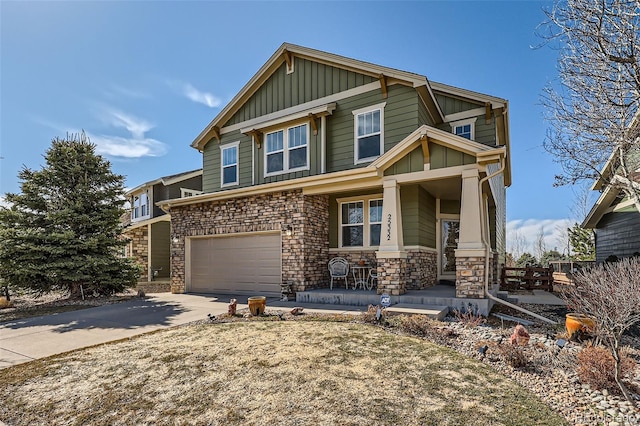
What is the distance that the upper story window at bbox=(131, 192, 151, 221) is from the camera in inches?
862

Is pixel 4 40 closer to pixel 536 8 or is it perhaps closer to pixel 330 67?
pixel 330 67

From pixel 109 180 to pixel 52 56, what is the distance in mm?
4006

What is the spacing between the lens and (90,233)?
11281mm

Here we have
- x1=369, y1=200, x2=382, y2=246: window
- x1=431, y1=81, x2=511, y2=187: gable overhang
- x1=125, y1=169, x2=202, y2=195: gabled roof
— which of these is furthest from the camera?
x1=125, y1=169, x2=202, y2=195: gabled roof

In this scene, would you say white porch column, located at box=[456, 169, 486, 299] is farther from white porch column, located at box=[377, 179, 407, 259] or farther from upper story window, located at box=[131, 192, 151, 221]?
upper story window, located at box=[131, 192, 151, 221]

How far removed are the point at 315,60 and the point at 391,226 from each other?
259 inches

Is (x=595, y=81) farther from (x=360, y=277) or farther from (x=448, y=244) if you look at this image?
(x=360, y=277)

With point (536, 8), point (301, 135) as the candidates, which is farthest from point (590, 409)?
point (301, 135)

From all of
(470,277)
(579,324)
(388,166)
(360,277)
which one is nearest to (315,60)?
(388,166)

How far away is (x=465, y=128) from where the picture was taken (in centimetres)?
1166

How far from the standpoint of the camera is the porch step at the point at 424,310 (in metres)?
6.79

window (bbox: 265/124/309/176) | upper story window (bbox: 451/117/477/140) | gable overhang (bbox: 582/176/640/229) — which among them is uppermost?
upper story window (bbox: 451/117/477/140)

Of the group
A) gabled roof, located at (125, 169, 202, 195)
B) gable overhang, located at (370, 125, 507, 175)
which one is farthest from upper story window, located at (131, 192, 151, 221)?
gable overhang, located at (370, 125, 507, 175)

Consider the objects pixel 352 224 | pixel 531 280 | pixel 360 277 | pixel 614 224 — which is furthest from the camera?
pixel 614 224
